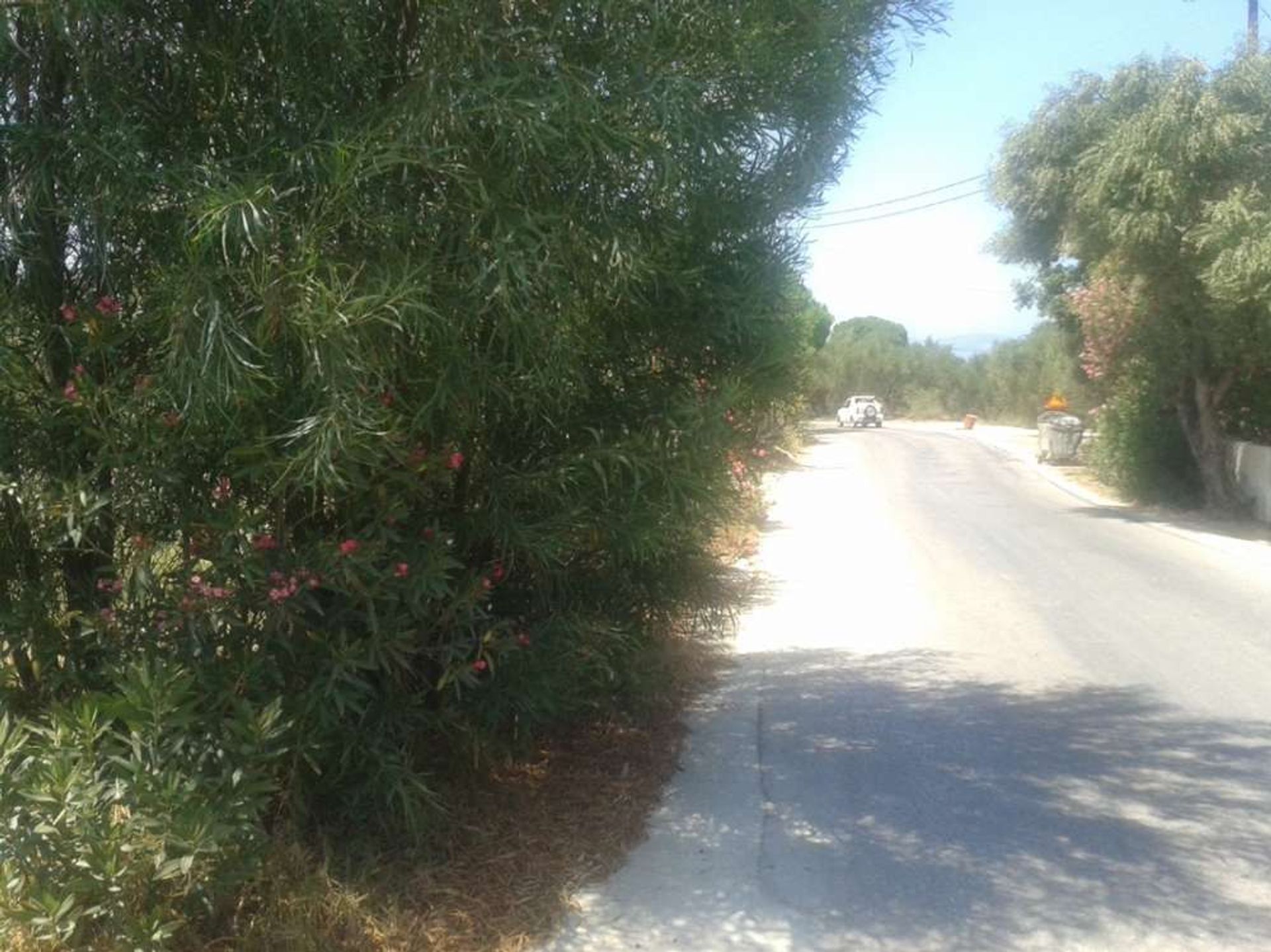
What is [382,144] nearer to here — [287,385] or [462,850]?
[287,385]

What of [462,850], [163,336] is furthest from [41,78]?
[462,850]

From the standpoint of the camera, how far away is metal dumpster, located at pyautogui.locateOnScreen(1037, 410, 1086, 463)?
32531 mm

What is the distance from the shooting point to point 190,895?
13.6ft

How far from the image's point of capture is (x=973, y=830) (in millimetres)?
5914

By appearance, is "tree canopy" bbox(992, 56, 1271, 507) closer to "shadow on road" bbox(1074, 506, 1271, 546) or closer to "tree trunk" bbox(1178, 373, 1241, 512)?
"tree trunk" bbox(1178, 373, 1241, 512)

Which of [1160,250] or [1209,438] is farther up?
[1160,250]

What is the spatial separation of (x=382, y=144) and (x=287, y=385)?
0.85 metres

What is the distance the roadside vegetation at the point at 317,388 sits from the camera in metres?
3.99

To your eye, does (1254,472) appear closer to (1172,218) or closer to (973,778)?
(1172,218)

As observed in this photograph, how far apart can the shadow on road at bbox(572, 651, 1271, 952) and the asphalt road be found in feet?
0.05

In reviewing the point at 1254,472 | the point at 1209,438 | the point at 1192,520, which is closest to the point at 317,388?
the point at 1254,472

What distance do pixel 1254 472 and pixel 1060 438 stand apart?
13389mm

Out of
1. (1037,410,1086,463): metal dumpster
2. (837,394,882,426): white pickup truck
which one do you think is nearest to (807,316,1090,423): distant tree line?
(837,394,882,426): white pickup truck

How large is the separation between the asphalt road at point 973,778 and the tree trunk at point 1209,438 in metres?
6.63
